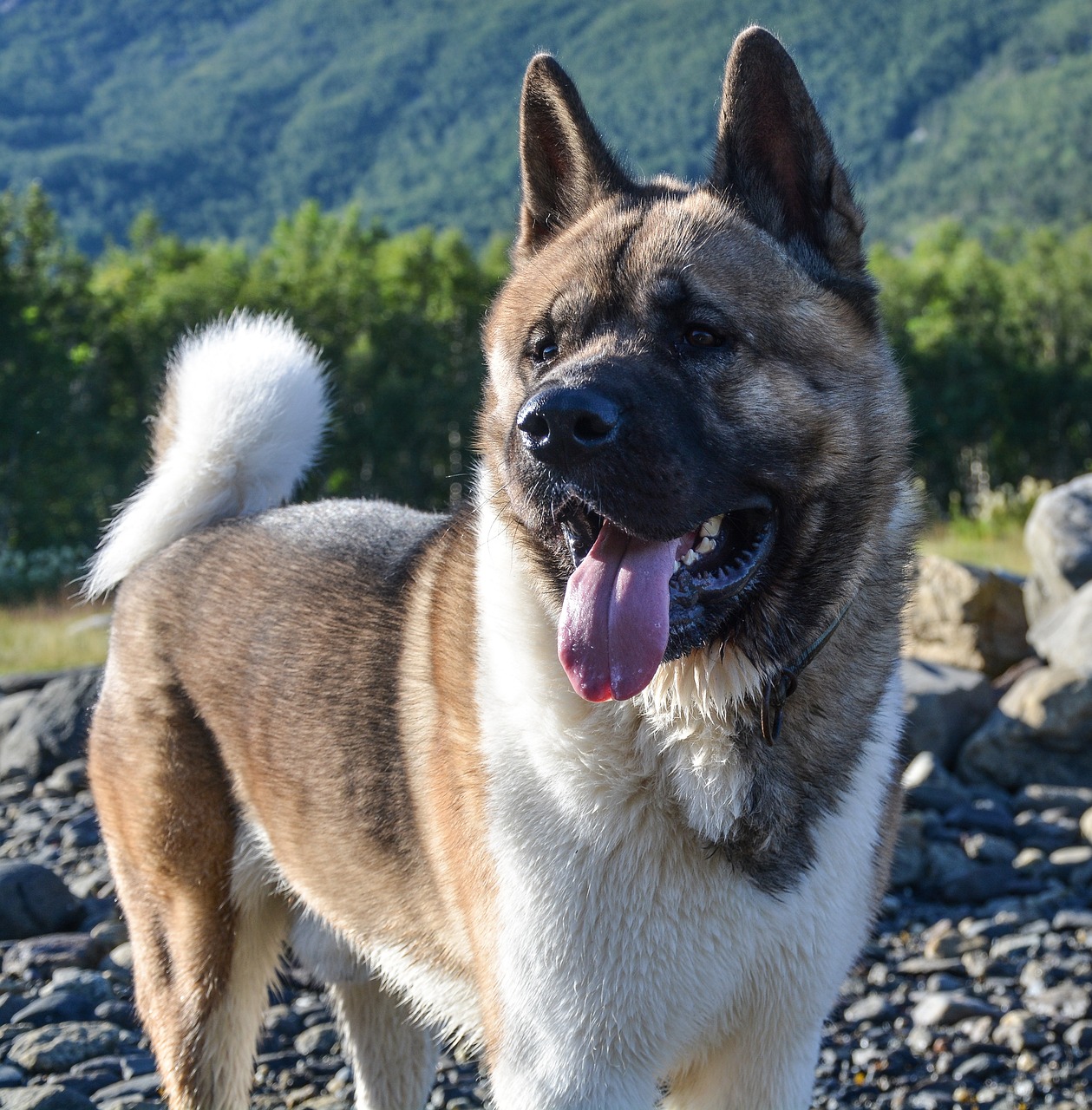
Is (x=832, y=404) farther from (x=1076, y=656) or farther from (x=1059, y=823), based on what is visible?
(x=1076, y=656)

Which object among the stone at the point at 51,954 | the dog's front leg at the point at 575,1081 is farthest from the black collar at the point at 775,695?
the stone at the point at 51,954

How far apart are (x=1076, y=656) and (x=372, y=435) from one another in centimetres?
2398

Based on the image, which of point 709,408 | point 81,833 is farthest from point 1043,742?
point 81,833

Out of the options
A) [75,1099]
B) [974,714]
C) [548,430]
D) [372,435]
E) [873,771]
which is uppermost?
[548,430]

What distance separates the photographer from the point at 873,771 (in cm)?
237

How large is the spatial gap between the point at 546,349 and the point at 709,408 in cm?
42

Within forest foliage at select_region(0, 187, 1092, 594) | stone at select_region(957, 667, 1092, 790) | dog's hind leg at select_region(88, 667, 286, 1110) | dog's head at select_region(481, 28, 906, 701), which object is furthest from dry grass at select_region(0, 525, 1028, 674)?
dog's head at select_region(481, 28, 906, 701)

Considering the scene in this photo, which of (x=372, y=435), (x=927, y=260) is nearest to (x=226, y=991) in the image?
(x=372, y=435)

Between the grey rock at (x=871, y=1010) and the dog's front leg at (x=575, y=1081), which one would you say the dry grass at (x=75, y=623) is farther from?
the dog's front leg at (x=575, y=1081)

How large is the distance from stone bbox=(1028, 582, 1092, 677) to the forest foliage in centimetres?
907

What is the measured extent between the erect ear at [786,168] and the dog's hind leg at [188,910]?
1813 mm

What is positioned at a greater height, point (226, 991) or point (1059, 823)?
point (226, 991)

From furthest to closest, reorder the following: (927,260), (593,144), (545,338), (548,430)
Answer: (927,260) → (593,144) → (545,338) → (548,430)

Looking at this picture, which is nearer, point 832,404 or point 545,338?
point 832,404
